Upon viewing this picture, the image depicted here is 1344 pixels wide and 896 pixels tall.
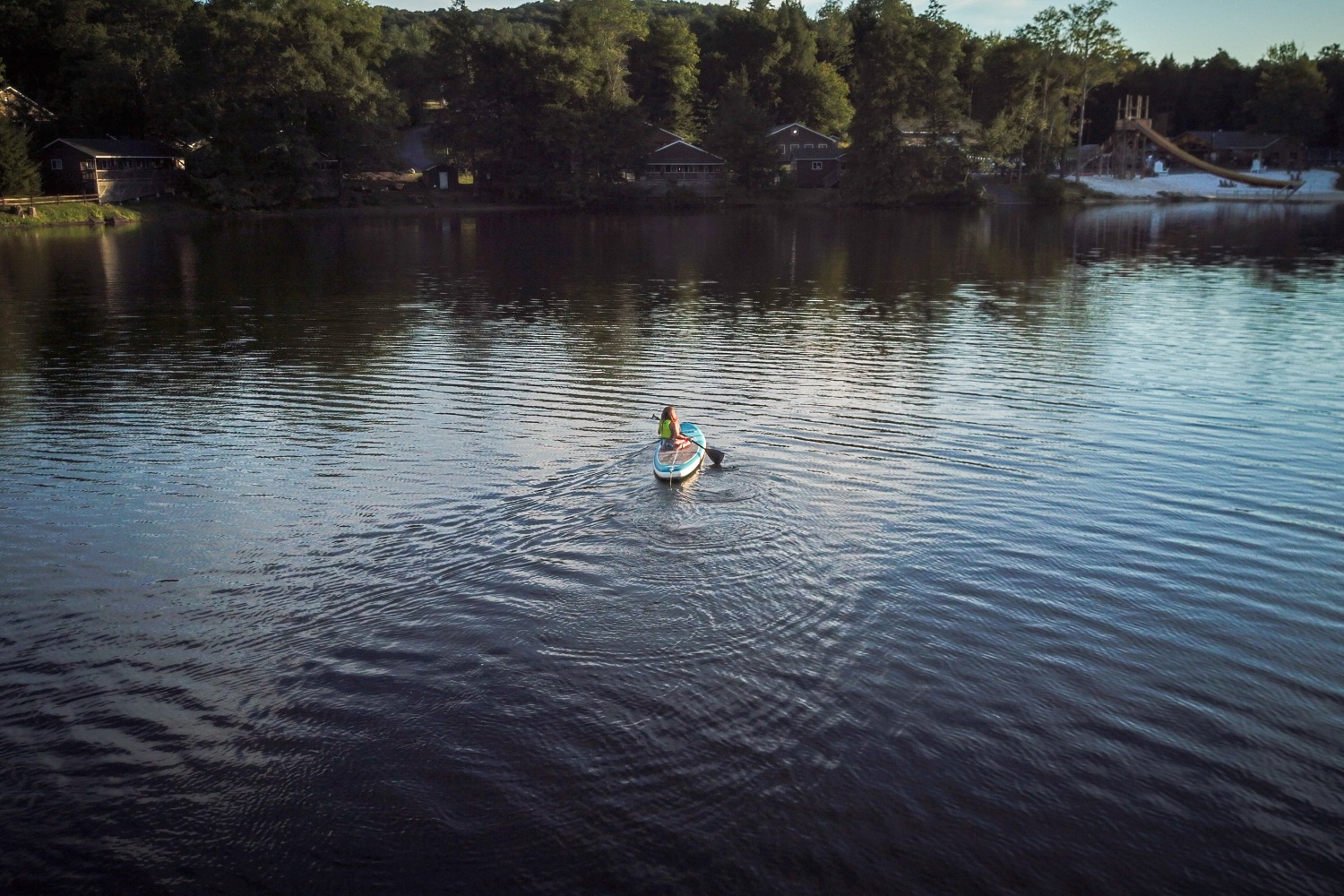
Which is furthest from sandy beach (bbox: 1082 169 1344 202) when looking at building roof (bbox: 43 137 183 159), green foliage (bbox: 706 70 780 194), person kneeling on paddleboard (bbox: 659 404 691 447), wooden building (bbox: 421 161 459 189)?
person kneeling on paddleboard (bbox: 659 404 691 447)

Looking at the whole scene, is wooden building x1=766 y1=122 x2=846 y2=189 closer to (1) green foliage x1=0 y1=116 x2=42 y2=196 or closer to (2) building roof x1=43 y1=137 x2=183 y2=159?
(2) building roof x1=43 y1=137 x2=183 y2=159

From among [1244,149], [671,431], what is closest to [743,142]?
[1244,149]

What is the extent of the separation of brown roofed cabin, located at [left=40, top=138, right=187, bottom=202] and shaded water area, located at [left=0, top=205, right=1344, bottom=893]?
6910cm

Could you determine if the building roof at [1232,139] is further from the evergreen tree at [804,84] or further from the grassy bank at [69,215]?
the grassy bank at [69,215]

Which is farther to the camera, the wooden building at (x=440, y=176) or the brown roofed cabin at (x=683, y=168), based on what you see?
the wooden building at (x=440, y=176)

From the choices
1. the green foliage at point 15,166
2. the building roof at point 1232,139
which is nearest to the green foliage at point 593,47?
the green foliage at point 15,166

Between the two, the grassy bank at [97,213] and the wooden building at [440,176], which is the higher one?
the wooden building at [440,176]

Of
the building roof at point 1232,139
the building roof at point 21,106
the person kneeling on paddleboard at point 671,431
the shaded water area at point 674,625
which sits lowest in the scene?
the shaded water area at point 674,625

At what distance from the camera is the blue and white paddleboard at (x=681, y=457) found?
1681 cm

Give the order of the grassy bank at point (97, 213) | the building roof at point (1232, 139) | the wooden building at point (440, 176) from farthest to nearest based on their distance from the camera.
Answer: the building roof at point (1232, 139) < the wooden building at point (440, 176) < the grassy bank at point (97, 213)

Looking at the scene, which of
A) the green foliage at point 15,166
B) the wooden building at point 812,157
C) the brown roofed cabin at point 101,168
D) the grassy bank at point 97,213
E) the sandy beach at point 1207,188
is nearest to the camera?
the green foliage at point 15,166

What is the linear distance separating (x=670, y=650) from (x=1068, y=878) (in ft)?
15.5

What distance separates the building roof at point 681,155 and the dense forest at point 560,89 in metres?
1.61

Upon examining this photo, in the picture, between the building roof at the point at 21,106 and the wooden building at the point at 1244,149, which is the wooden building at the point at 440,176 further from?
the wooden building at the point at 1244,149
